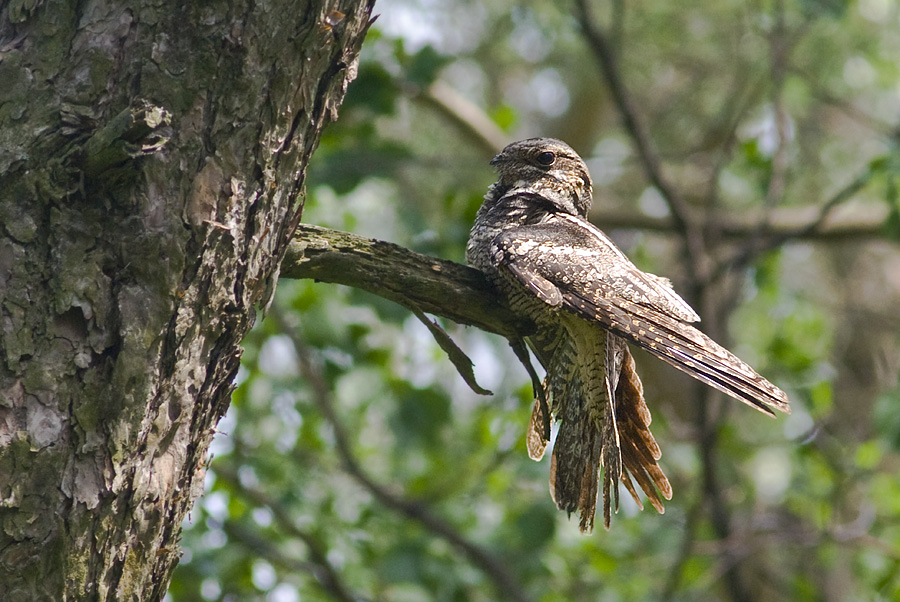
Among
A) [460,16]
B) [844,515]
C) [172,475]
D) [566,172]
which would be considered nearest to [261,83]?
[172,475]

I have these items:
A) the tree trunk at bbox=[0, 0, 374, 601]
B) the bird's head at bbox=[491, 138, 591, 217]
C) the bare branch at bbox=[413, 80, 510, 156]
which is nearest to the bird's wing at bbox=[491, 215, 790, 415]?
the bird's head at bbox=[491, 138, 591, 217]

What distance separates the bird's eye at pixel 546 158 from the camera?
11.0ft

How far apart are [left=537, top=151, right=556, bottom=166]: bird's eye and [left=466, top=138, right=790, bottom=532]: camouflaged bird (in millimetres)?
458

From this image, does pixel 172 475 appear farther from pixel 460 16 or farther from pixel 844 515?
pixel 844 515

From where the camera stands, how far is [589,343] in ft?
8.90

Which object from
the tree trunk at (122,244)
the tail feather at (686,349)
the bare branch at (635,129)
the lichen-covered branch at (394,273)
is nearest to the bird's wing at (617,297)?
the tail feather at (686,349)

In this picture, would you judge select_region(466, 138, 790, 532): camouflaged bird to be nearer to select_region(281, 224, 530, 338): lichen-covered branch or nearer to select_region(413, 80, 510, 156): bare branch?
select_region(281, 224, 530, 338): lichen-covered branch

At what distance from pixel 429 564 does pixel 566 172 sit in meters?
2.58

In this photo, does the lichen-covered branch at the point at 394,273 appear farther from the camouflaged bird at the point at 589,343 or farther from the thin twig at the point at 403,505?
the thin twig at the point at 403,505

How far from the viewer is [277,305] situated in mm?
4852

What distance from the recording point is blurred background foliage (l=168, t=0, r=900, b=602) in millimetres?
4906

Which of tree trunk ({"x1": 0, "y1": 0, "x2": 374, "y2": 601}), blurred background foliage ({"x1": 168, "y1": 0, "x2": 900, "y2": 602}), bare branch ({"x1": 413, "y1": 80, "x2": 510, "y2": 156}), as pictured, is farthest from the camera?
bare branch ({"x1": 413, "y1": 80, "x2": 510, "y2": 156})

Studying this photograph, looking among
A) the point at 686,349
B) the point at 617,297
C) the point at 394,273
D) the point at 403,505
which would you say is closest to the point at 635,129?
the point at 403,505

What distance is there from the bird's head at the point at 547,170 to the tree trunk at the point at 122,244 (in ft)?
5.46
